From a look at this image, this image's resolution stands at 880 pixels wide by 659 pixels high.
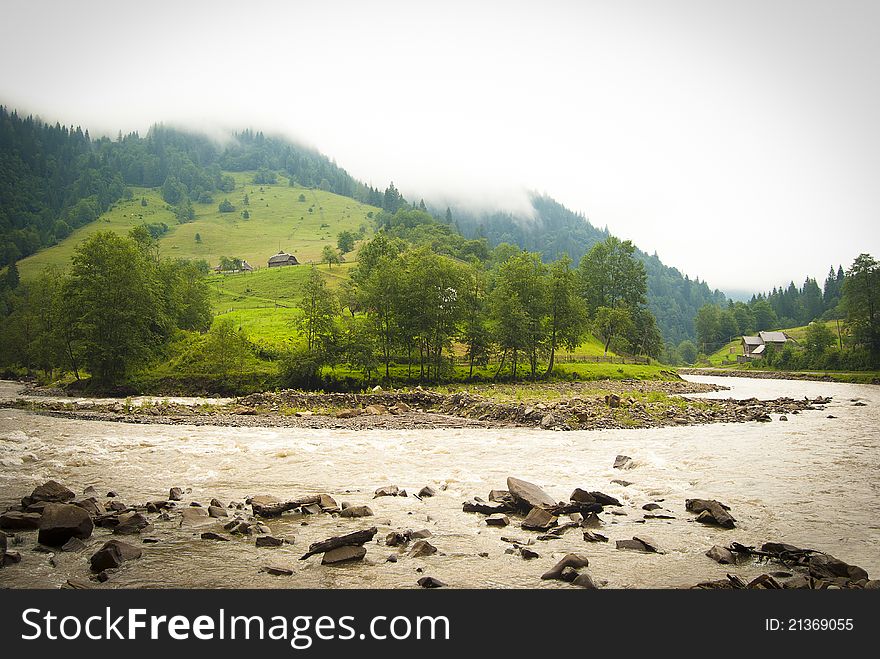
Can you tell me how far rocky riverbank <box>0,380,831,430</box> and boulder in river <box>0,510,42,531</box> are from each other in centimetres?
2049

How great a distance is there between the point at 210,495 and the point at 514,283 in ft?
185

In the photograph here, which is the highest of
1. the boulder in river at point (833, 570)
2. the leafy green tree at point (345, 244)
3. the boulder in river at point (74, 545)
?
the leafy green tree at point (345, 244)

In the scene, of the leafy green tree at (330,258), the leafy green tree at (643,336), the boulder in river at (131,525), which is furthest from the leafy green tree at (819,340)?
the boulder in river at (131,525)

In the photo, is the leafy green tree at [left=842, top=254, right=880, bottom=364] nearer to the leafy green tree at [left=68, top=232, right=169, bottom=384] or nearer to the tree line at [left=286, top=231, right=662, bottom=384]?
the tree line at [left=286, top=231, right=662, bottom=384]

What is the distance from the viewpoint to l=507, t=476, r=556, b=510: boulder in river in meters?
14.5

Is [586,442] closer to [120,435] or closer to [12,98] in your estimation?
[120,435]

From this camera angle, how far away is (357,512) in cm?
1410

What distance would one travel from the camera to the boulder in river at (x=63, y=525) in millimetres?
Result: 11250

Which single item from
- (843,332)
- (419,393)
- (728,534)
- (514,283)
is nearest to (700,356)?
(843,332)

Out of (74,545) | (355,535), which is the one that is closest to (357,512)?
(355,535)

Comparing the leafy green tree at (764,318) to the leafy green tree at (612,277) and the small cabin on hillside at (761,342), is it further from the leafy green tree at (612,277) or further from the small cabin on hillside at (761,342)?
the leafy green tree at (612,277)

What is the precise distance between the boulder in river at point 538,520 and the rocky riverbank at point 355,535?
0.09ft
